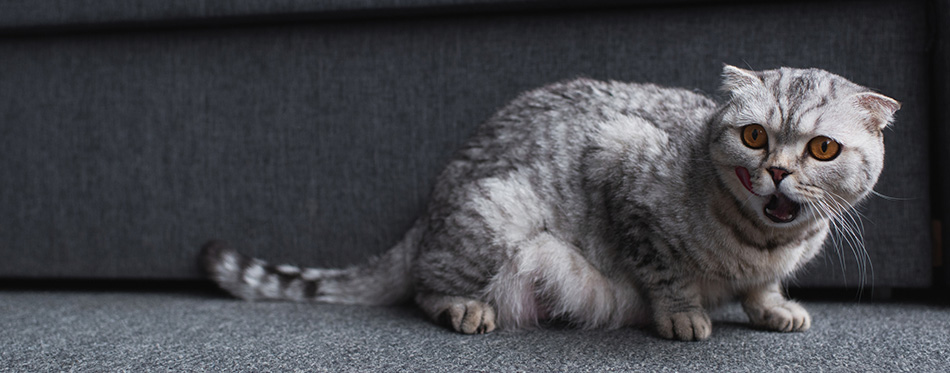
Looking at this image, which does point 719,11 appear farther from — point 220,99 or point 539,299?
point 220,99

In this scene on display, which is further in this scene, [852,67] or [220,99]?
[220,99]

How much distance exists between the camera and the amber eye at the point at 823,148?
873 mm

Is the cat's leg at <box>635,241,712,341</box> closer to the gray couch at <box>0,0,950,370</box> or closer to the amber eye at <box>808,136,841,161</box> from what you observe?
the amber eye at <box>808,136,841,161</box>

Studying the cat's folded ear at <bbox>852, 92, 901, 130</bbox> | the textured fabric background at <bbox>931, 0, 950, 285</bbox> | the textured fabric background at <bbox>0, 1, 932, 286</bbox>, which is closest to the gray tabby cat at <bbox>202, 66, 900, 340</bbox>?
the cat's folded ear at <bbox>852, 92, 901, 130</bbox>

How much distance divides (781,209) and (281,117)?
1141 mm

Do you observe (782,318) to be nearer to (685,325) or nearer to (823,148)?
(685,325)

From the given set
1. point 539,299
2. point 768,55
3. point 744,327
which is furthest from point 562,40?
point 744,327

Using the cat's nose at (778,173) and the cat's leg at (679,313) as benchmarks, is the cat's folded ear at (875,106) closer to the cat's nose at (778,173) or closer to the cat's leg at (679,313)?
the cat's nose at (778,173)

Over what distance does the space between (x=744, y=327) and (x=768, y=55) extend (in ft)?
1.97

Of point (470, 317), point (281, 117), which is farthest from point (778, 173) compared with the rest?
point (281, 117)

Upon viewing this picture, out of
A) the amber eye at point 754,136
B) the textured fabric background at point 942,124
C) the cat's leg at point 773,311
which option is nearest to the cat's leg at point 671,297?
the cat's leg at point 773,311

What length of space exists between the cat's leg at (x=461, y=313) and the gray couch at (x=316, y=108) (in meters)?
0.10

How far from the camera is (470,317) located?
3.71 feet

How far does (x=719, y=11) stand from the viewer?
1335mm
